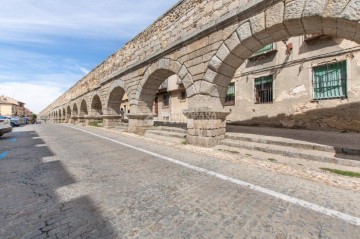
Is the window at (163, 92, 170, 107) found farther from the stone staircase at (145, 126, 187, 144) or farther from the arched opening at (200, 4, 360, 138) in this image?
the stone staircase at (145, 126, 187, 144)

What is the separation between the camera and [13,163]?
414 cm

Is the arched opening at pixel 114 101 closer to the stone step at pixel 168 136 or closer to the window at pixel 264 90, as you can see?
the stone step at pixel 168 136

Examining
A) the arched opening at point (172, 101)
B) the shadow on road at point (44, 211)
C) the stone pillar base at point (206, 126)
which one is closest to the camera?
the shadow on road at point (44, 211)

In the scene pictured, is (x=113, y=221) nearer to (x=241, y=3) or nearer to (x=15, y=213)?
(x=15, y=213)

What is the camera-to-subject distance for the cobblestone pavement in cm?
174

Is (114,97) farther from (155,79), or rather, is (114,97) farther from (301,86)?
(301,86)

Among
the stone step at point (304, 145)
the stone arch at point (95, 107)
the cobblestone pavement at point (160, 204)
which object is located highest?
the stone arch at point (95, 107)

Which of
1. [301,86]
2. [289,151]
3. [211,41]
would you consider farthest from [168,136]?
[301,86]

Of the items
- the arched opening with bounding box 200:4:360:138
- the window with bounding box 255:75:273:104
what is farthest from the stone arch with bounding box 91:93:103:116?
the window with bounding box 255:75:273:104

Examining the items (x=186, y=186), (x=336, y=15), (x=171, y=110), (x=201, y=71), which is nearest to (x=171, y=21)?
(x=201, y=71)

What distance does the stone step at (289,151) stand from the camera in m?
3.67

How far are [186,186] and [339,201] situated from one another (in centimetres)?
196

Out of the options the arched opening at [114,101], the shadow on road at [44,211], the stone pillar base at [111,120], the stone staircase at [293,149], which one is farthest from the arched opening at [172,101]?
the shadow on road at [44,211]

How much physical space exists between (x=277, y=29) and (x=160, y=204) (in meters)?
4.67
